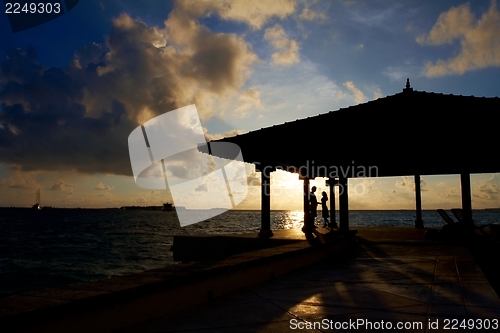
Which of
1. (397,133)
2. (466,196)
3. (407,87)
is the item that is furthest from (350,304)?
(466,196)

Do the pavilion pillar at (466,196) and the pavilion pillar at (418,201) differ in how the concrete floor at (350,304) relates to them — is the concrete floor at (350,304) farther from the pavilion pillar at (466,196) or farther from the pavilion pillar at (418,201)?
the pavilion pillar at (418,201)

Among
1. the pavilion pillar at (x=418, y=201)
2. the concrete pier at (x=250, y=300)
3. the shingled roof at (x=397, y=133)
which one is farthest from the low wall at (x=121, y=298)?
the pavilion pillar at (x=418, y=201)

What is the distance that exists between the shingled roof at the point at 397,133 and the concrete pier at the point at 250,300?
443 cm

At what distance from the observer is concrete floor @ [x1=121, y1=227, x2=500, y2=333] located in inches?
140

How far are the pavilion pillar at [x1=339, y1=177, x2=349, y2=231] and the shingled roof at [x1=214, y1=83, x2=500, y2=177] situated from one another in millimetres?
3512

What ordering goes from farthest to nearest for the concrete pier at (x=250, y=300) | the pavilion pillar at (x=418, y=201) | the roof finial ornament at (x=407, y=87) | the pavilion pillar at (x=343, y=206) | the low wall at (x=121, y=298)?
the pavilion pillar at (x=418, y=201) < the pavilion pillar at (x=343, y=206) < the roof finial ornament at (x=407, y=87) < the concrete pier at (x=250, y=300) < the low wall at (x=121, y=298)

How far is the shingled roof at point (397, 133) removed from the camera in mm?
9766

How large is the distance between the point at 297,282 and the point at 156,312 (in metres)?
2.57

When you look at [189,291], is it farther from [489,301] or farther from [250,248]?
[250,248]

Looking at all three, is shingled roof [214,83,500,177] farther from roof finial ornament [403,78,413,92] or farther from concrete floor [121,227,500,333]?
concrete floor [121,227,500,333]

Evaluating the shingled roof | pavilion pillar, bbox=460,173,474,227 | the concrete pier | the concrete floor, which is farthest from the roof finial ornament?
pavilion pillar, bbox=460,173,474,227

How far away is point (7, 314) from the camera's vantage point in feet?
8.63

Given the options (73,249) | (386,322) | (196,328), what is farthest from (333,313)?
(73,249)

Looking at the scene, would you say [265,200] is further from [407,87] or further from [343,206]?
[407,87]
